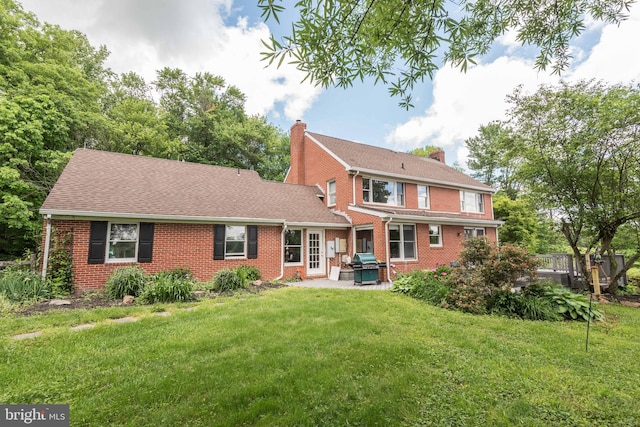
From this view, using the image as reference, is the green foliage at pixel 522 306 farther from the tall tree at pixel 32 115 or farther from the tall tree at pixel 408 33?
the tall tree at pixel 32 115

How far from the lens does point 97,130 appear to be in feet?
58.6

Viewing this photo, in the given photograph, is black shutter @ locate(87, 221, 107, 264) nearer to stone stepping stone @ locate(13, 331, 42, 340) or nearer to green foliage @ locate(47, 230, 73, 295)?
green foliage @ locate(47, 230, 73, 295)

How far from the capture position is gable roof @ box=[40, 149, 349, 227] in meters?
9.16

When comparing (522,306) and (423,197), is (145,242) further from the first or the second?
(423,197)

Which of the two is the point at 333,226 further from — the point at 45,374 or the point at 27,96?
the point at 27,96

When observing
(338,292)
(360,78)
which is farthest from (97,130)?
(360,78)

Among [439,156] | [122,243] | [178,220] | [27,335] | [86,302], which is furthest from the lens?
[439,156]

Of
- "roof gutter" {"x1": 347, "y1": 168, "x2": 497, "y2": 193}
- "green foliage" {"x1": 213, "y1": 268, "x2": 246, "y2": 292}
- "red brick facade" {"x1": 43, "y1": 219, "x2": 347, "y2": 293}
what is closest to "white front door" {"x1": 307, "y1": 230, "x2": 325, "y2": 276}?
"red brick facade" {"x1": 43, "y1": 219, "x2": 347, "y2": 293}

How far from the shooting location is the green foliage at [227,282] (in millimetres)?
8883

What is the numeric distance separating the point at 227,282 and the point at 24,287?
4.91 metres

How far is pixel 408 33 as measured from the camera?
2.72 metres

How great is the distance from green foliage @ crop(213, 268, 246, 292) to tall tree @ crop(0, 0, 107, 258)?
35.8ft

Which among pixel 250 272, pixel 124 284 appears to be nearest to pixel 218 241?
pixel 250 272

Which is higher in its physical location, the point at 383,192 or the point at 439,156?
the point at 439,156
